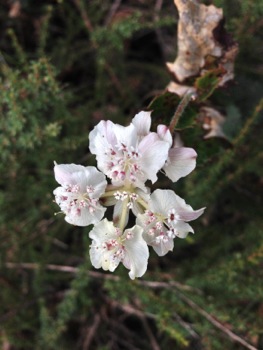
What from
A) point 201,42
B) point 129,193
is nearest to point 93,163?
point 201,42

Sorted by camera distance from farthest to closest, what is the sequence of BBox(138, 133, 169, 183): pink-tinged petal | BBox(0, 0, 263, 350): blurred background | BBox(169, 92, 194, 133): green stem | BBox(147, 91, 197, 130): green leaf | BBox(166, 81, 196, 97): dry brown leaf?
BBox(0, 0, 263, 350): blurred background → BBox(166, 81, 196, 97): dry brown leaf → BBox(147, 91, 197, 130): green leaf → BBox(169, 92, 194, 133): green stem → BBox(138, 133, 169, 183): pink-tinged petal

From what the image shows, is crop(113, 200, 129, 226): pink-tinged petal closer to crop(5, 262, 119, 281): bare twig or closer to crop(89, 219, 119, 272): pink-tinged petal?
crop(89, 219, 119, 272): pink-tinged petal

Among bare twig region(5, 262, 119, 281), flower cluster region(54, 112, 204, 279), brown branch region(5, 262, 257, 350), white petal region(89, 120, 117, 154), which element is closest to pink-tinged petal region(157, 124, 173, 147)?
flower cluster region(54, 112, 204, 279)

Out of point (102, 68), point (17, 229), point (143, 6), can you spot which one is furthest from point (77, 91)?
point (17, 229)

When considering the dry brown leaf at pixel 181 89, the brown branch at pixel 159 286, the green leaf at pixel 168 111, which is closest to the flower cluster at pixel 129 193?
the green leaf at pixel 168 111

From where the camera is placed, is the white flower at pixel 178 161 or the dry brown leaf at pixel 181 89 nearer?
the white flower at pixel 178 161

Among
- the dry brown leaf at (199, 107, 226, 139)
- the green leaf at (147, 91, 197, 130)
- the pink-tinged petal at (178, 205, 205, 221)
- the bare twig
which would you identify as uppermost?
the green leaf at (147, 91, 197, 130)

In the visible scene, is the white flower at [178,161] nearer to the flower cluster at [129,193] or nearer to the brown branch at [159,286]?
the flower cluster at [129,193]
